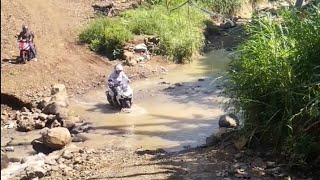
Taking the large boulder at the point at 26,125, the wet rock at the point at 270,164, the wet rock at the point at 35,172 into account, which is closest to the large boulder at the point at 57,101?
the large boulder at the point at 26,125

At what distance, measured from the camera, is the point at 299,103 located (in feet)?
16.2

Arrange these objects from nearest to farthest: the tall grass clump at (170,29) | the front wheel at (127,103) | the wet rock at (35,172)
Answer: the wet rock at (35,172) < the front wheel at (127,103) < the tall grass clump at (170,29)

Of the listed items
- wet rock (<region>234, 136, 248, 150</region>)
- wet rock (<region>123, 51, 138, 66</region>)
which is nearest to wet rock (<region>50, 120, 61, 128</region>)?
wet rock (<region>234, 136, 248, 150</region>)

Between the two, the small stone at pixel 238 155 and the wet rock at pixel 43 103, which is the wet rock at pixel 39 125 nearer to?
the wet rock at pixel 43 103

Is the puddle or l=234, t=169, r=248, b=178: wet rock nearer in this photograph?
l=234, t=169, r=248, b=178: wet rock

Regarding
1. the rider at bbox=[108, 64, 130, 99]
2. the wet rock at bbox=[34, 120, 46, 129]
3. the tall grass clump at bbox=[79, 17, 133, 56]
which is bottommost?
the wet rock at bbox=[34, 120, 46, 129]

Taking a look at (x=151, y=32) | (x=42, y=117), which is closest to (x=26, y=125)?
(x=42, y=117)

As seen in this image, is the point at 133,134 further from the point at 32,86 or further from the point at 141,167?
the point at 32,86

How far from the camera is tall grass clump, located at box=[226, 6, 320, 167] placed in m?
4.87

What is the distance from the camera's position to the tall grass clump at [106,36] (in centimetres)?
1296

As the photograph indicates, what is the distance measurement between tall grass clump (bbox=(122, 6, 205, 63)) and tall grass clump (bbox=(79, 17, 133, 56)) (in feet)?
2.56

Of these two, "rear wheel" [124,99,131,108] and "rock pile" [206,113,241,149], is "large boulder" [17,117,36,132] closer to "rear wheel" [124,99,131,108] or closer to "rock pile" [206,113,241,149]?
"rear wheel" [124,99,131,108]

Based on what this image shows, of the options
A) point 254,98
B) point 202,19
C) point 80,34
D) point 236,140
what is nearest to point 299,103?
point 254,98

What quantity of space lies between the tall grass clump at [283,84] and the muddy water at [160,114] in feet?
2.95
